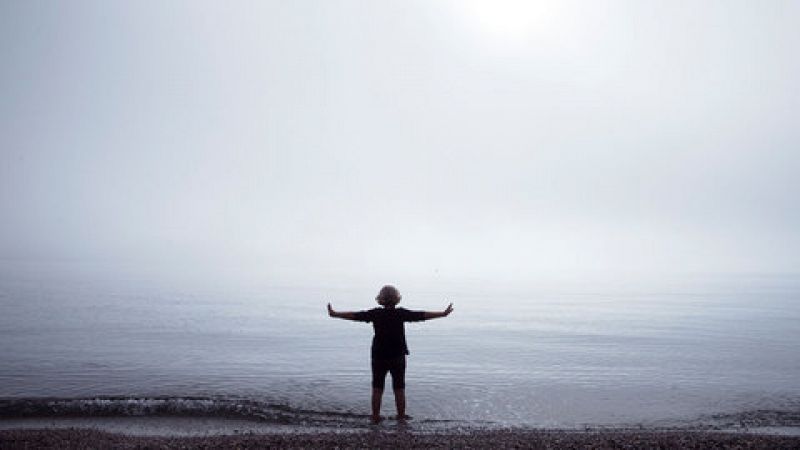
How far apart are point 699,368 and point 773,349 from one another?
44.2ft

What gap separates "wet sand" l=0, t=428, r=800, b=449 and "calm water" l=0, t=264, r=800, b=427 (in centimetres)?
456

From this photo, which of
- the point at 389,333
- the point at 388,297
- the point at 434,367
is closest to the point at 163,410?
the point at 389,333

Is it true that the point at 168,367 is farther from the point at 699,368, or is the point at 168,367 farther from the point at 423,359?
the point at 699,368

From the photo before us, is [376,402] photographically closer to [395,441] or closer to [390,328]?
[390,328]

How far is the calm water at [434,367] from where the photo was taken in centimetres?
1902

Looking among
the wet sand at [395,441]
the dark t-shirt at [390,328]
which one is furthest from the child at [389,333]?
the wet sand at [395,441]

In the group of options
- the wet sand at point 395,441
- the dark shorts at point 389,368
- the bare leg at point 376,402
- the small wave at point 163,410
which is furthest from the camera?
the small wave at point 163,410

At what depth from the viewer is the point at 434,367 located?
28.6 m

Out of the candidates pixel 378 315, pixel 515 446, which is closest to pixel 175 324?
pixel 378 315

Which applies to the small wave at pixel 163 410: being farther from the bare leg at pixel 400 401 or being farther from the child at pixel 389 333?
the child at pixel 389 333

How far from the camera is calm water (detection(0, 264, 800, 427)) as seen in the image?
62.4ft

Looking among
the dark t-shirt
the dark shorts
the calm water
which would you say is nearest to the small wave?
the calm water

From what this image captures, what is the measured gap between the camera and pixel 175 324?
165ft

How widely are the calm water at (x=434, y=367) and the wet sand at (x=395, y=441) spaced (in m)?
4.56
